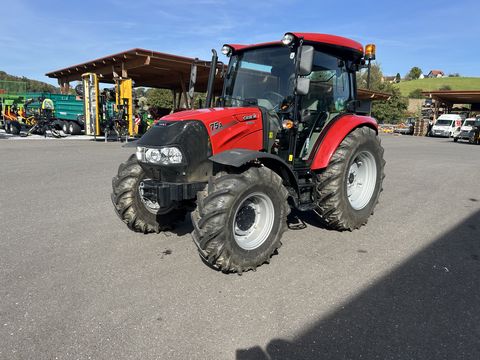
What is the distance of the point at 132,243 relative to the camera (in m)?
4.13

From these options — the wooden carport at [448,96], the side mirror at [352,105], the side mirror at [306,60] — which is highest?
the wooden carport at [448,96]

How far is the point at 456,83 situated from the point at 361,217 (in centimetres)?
9058

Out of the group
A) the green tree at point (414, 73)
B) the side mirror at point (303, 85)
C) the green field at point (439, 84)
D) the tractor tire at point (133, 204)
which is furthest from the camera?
the green tree at point (414, 73)

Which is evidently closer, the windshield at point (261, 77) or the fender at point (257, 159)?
the fender at point (257, 159)

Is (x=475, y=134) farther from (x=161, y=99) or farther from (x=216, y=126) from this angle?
(x=161, y=99)

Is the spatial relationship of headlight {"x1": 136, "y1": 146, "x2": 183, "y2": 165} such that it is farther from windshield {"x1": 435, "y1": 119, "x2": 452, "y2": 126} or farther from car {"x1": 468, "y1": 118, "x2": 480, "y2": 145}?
windshield {"x1": 435, "y1": 119, "x2": 452, "y2": 126}

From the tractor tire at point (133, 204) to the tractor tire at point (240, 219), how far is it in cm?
104

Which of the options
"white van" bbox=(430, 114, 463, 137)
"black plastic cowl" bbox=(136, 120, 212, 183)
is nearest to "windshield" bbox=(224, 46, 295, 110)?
"black plastic cowl" bbox=(136, 120, 212, 183)

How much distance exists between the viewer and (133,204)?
13.3 feet

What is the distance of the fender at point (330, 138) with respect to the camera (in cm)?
423

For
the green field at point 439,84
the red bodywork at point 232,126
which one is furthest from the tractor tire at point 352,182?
the green field at point 439,84

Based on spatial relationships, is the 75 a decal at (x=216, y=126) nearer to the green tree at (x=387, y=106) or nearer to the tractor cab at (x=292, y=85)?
the tractor cab at (x=292, y=85)

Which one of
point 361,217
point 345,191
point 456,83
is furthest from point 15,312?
point 456,83

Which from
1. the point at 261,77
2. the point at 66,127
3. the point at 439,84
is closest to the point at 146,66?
the point at 66,127
